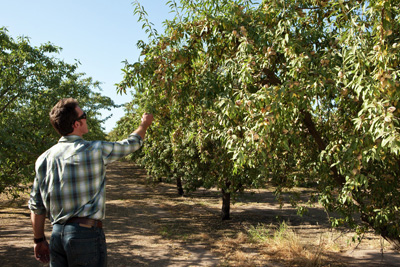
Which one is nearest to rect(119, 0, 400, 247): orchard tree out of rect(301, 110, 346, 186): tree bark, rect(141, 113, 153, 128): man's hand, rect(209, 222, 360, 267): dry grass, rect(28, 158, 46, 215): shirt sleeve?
rect(301, 110, 346, 186): tree bark

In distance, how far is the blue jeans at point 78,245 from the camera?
2.17 m

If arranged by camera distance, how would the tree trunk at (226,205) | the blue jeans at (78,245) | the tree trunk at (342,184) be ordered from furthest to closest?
the tree trunk at (226,205) < the tree trunk at (342,184) < the blue jeans at (78,245)

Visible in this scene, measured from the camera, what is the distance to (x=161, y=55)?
475 cm

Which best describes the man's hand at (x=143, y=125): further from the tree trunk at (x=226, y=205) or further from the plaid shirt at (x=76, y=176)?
the tree trunk at (x=226, y=205)

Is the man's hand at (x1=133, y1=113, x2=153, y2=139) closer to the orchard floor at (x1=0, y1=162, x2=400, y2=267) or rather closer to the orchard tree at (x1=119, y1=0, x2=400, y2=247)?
the orchard tree at (x1=119, y1=0, x2=400, y2=247)

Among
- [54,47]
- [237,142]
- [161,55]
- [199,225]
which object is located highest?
[54,47]

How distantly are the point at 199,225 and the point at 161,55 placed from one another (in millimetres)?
10117

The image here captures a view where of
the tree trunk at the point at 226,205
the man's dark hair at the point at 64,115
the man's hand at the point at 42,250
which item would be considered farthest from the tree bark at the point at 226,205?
the man's dark hair at the point at 64,115

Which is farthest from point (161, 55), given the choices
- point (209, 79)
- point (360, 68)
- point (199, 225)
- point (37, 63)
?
point (199, 225)

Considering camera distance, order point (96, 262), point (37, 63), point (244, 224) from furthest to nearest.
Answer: point (244, 224), point (37, 63), point (96, 262)

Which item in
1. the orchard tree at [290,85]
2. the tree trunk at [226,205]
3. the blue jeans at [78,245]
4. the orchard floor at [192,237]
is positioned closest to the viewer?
the blue jeans at [78,245]

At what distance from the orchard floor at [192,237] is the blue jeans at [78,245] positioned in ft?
17.8

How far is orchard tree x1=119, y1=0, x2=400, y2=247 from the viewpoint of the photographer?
3393 mm

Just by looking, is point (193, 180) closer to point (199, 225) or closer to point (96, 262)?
point (199, 225)
